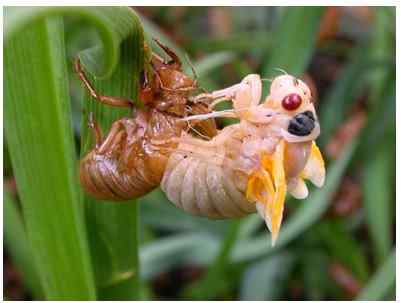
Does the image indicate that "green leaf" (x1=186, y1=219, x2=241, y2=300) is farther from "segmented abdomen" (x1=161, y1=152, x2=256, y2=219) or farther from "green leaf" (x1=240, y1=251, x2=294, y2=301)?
"segmented abdomen" (x1=161, y1=152, x2=256, y2=219)

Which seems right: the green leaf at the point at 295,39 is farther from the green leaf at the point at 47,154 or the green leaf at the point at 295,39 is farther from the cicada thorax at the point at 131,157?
the green leaf at the point at 47,154

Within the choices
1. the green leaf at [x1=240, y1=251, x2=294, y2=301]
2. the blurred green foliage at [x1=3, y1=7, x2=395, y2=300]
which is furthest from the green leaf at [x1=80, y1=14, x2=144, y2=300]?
the green leaf at [x1=240, y1=251, x2=294, y2=301]

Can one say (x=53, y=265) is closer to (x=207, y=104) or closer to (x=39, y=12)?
(x=207, y=104)

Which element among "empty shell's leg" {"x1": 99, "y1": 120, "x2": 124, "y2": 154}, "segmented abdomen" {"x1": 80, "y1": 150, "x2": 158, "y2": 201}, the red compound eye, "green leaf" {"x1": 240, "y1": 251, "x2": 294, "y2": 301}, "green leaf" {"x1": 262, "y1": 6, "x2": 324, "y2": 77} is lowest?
"green leaf" {"x1": 240, "y1": 251, "x2": 294, "y2": 301}

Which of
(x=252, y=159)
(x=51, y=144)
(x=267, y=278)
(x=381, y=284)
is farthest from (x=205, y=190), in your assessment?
(x=267, y=278)

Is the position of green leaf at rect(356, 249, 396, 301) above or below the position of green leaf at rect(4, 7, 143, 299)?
below

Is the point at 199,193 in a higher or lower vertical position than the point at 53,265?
higher
